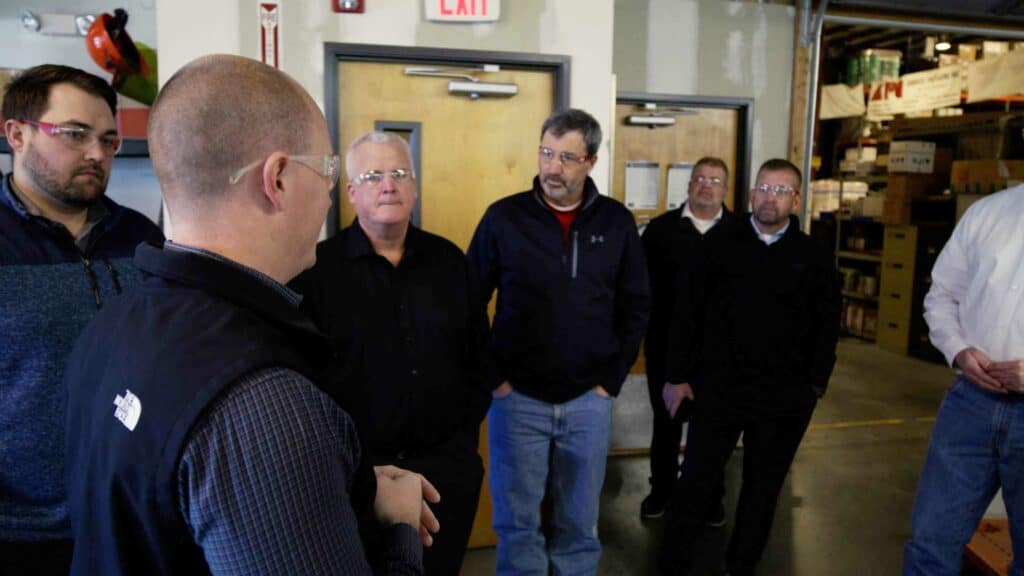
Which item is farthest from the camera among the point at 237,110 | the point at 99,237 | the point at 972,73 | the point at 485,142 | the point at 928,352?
the point at 928,352

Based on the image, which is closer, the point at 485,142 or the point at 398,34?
the point at 398,34

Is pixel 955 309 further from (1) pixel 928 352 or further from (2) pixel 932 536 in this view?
(1) pixel 928 352

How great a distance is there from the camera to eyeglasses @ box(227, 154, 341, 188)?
0.81m

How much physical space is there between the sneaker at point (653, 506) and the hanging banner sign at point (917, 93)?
5.34 m

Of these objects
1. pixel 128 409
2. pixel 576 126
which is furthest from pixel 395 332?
pixel 128 409

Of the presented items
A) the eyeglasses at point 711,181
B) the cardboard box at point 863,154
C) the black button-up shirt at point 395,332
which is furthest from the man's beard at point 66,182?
the cardboard box at point 863,154

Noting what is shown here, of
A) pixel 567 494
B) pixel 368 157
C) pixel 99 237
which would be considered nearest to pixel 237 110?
pixel 99 237

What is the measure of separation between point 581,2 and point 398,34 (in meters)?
0.77

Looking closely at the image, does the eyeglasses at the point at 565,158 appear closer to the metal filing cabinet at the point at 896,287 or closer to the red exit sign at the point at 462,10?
the red exit sign at the point at 462,10

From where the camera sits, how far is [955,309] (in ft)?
7.24

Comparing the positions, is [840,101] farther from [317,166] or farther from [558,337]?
[317,166]

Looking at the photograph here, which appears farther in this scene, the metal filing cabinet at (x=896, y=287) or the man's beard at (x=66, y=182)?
the metal filing cabinet at (x=896, y=287)

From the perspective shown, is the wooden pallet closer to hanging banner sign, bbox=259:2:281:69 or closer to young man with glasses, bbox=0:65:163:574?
young man with glasses, bbox=0:65:163:574

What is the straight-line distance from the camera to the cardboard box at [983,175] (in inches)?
225
